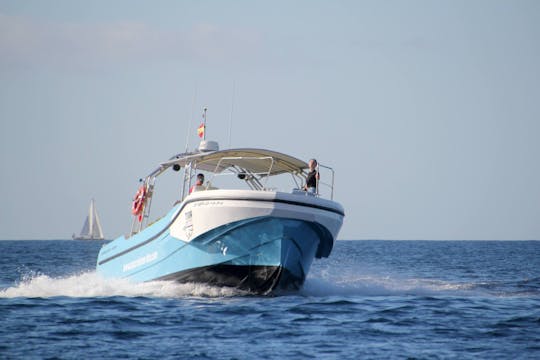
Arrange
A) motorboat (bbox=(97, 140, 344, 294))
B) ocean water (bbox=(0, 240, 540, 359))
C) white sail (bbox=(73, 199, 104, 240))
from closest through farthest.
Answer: ocean water (bbox=(0, 240, 540, 359)) → motorboat (bbox=(97, 140, 344, 294)) → white sail (bbox=(73, 199, 104, 240))

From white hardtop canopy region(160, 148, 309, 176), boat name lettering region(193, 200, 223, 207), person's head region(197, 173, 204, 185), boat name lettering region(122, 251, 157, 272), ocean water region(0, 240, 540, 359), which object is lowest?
ocean water region(0, 240, 540, 359)

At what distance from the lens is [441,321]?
1231cm

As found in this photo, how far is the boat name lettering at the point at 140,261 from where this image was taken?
1650 cm

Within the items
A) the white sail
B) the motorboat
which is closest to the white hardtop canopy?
the motorboat

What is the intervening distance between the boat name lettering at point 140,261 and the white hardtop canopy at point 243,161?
6.72 feet

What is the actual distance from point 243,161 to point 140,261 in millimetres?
3129

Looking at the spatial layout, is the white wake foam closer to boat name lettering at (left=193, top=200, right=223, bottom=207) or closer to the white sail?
boat name lettering at (left=193, top=200, right=223, bottom=207)

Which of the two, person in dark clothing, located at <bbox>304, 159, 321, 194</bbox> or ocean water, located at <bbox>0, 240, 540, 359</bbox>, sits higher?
person in dark clothing, located at <bbox>304, 159, 321, 194</bbox>

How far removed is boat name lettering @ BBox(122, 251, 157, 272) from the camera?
16505 millimetres

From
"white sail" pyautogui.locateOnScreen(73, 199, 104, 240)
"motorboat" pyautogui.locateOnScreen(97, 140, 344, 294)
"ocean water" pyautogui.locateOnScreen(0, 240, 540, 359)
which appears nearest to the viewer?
"ocean water" pyautogui.locateOnScreen(0, 240, 540, 359)

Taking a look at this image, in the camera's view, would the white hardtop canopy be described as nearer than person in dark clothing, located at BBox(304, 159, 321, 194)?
No

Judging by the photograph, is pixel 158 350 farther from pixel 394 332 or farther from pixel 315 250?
pixel 315 250

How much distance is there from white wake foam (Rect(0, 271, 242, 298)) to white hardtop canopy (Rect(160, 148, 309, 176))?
8.00ft

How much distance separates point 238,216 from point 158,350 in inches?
200
